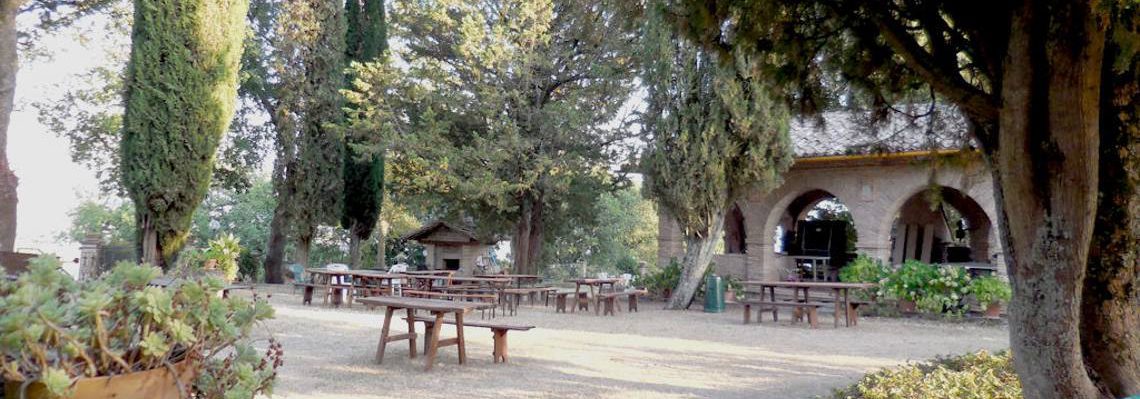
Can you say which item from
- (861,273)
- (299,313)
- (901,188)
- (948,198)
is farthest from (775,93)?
(948,198)

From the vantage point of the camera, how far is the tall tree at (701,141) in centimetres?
1458

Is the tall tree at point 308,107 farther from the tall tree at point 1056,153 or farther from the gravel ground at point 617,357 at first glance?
the tall tree at point 1056,153

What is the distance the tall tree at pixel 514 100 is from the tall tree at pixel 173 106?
3.73 m

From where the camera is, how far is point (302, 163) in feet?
69.6

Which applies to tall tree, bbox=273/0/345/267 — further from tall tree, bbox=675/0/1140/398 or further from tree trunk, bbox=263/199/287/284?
tall tree, bbox=675/0/1140/398

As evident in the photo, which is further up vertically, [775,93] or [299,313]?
[775,93]

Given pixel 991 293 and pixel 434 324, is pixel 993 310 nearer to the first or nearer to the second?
pixel 991 293

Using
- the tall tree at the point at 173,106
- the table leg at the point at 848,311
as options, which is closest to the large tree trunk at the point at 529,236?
the tall tree at the point at 173,106

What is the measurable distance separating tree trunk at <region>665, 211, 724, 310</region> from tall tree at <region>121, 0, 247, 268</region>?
9844mm

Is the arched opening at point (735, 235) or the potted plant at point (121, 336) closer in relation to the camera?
the potted plant at point (121, 336)

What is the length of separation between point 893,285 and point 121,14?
722 inches

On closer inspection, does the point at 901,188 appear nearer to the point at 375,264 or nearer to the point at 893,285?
the point at 893,285

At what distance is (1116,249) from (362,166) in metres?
20.7

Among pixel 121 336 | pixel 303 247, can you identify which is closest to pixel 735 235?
pixel 303 247
